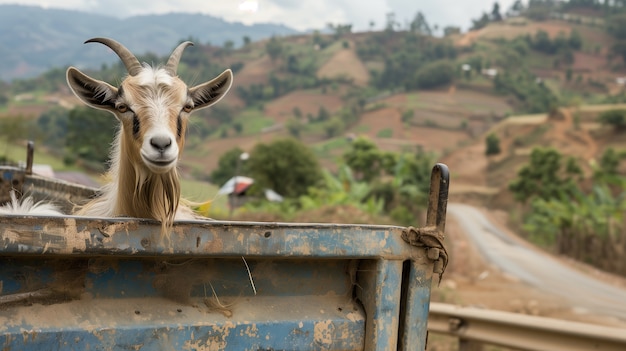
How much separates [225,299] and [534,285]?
1879 cm

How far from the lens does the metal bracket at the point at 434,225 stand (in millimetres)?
2625

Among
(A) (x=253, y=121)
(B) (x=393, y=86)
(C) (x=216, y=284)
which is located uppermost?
(C) (x=216, y=284)

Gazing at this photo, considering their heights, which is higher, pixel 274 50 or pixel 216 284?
pixel 274 50

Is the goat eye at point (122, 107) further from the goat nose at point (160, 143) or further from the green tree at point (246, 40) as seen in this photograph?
the green tree at point (246, 40)

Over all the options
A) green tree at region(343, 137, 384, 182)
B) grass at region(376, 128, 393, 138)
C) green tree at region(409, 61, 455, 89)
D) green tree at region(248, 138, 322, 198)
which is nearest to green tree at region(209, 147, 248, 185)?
green tree at region(343, 137, 384, 182)

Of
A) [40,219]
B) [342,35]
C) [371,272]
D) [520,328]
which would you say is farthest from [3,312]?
[342,35]

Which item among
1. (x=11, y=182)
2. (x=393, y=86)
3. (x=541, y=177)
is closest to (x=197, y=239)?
(x=11, y=182)

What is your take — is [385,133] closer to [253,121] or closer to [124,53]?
[253,121]

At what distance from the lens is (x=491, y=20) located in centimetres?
15475

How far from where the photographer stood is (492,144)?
7425 centimetres

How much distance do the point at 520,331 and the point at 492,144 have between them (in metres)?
71.1

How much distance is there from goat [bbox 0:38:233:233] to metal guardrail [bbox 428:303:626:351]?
2870mm

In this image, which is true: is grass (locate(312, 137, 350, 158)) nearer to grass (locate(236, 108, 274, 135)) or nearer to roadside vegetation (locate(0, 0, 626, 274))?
roadside vegetation (locate(0, 0, 626, 274))

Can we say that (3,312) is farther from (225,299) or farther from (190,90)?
(190,90)
